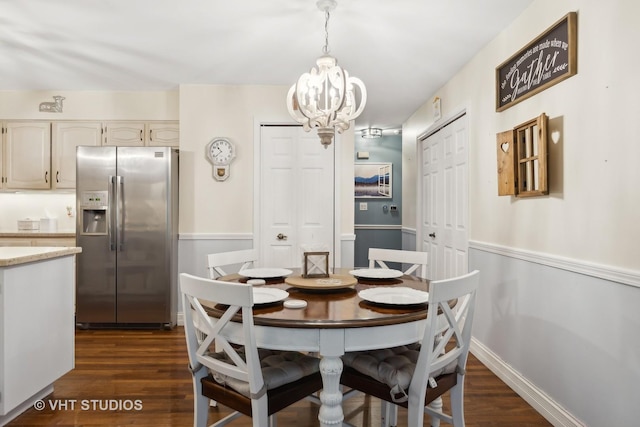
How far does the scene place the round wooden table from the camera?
149cm

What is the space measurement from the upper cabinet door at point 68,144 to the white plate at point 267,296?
11.1 feet

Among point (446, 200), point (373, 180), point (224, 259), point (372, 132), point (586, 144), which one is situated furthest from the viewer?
point (373, 180)

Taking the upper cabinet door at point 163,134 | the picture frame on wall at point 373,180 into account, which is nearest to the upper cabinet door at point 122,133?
the upper cabinet door at point 163,134

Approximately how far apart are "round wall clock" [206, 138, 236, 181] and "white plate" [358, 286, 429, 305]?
8.58 ft

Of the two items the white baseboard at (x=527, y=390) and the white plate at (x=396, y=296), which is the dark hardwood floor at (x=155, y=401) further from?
the white plate at (x=396, y=296)

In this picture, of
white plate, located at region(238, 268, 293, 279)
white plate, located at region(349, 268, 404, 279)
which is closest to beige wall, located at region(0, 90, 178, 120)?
white plate, located at region(238, 268, 293, 279)

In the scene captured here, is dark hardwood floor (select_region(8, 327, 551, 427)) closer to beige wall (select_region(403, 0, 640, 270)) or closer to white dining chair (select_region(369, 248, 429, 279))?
white dining chair (select_region(369, 248, 429, 279))

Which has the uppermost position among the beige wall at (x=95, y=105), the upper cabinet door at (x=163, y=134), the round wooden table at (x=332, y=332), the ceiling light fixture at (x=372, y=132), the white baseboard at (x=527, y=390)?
the ceiling light fixture at (x=372, y=132)

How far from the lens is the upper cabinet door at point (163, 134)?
4359mm

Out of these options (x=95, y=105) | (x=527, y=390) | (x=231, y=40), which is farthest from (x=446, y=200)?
(x=95, y=105)

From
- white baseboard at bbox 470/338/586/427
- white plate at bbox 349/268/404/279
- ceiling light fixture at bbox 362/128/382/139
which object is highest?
ceiling light fixture at bbox 362/128/382/139

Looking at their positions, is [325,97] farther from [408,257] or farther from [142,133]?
[142,133]

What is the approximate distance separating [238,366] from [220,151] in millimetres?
2906

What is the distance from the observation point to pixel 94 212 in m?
3.94
